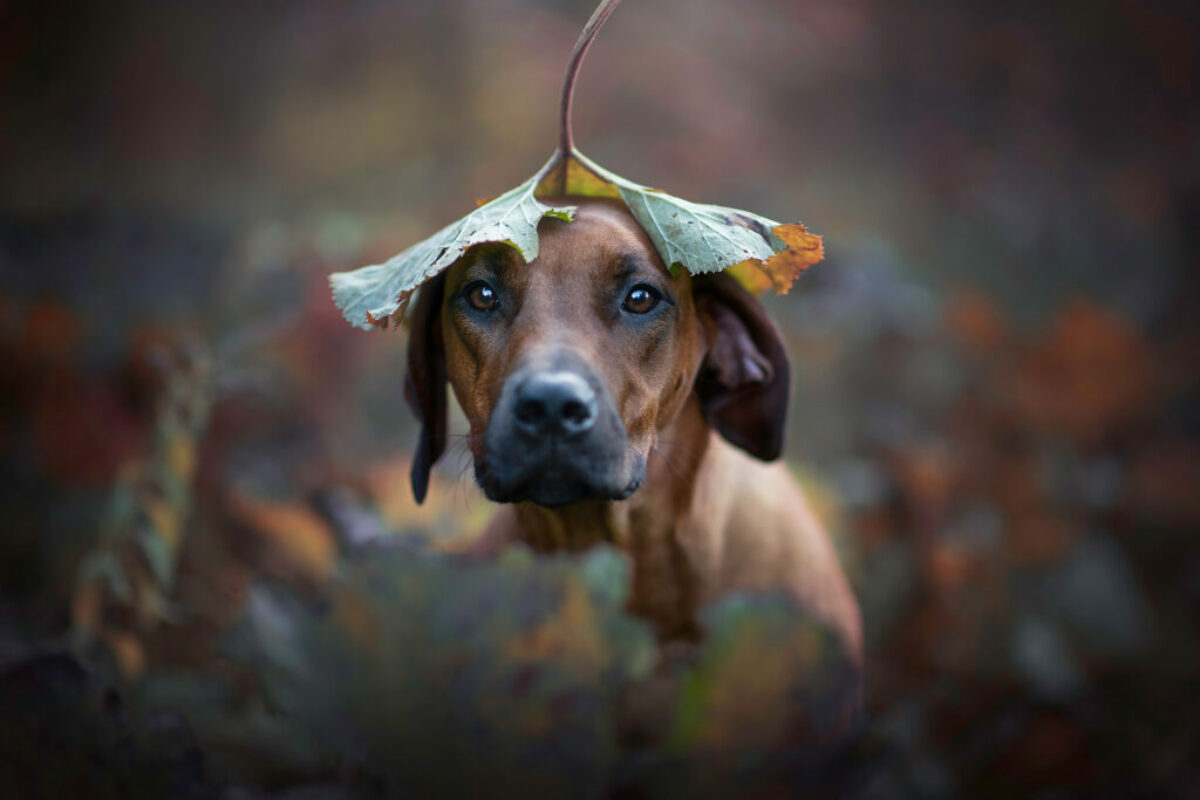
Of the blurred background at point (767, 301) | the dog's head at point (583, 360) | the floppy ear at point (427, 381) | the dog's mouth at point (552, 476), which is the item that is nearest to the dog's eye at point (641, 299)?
the dog's head at point (583, 360)

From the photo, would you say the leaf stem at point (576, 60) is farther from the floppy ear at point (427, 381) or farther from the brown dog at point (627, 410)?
the floppy ear at point (427, 381)

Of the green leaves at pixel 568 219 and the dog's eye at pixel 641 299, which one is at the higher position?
the green leaves at pixel 568 219

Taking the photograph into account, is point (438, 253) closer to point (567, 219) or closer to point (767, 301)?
point (567, 219)

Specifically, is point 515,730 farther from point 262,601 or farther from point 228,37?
point 228,37

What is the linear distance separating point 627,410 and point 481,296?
0.36m

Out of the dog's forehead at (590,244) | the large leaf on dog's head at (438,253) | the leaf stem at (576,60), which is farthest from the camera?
the dog's forehead at (590,244)

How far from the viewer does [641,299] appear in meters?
1.67

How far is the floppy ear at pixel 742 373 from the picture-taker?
6.21 ft

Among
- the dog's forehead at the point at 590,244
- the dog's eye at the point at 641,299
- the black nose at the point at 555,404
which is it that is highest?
the dog's forehead at the point at 590,244

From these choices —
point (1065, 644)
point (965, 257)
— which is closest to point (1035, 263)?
point (965, 257)

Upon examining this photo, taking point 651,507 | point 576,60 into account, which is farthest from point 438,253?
point 651,507

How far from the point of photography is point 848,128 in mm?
3820

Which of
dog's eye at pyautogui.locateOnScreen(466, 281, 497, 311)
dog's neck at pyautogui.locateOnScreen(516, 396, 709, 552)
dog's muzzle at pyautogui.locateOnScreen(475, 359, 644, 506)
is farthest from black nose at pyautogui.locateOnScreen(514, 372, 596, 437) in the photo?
dog's neck at pyautogui.locateOnScreen(516, 396, 709, 552)

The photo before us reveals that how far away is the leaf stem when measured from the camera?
1140 mm
